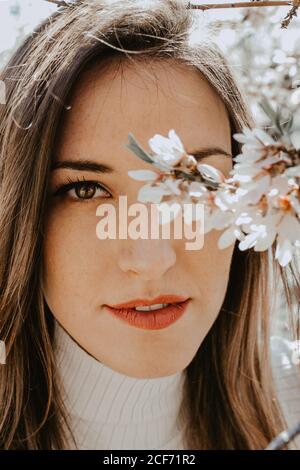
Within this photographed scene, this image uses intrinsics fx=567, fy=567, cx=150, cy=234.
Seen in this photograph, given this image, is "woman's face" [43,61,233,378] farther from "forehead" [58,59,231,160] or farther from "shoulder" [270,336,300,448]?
"shoulder" [270,336,300,448]

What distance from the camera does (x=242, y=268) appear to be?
135 centimetres

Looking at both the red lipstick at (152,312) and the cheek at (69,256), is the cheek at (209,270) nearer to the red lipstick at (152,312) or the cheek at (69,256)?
the red lipstick at (152,312)

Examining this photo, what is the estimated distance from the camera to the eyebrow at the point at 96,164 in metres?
0.99

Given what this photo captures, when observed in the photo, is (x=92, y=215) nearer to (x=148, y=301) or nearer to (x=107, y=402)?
(x=148, y=301)

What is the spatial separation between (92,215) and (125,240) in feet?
0.36

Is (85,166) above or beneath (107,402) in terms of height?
above

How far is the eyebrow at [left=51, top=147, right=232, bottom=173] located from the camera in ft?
3.26

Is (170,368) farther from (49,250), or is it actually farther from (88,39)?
(88,39)

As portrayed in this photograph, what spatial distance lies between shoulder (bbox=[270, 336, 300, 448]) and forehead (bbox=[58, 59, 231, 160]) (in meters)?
0.73

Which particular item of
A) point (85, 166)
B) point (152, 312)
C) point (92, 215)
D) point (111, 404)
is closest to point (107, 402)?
point (111, 404)

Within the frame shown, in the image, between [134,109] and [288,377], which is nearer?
[134,109]

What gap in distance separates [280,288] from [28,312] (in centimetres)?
66

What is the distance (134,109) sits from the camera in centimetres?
100
